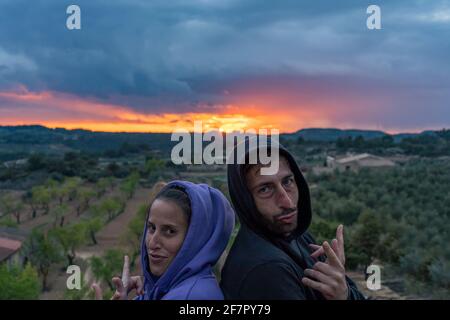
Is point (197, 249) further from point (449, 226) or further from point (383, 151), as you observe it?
point (383, 151)

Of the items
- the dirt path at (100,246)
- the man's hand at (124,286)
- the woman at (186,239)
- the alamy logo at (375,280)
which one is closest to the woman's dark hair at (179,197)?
the woman at (186,239)

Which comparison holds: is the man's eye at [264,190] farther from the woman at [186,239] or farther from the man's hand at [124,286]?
the man's hand at [124,286]

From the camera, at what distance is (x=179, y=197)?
1836 mm

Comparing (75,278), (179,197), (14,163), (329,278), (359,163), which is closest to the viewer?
(329,278)

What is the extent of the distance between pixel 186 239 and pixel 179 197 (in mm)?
144

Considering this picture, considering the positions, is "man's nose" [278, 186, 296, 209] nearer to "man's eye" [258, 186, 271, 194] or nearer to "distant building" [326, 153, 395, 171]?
"man's eye" [258, 186, 271, 194]

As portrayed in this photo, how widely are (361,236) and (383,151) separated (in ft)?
105

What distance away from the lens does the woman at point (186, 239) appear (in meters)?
1.77

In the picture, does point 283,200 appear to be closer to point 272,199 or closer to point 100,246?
point 272,199

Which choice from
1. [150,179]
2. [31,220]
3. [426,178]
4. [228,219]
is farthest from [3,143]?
[228,219]

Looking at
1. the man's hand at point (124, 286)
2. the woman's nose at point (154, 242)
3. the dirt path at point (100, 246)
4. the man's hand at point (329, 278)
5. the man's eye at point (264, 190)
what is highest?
the man's eye at point (264, 190)

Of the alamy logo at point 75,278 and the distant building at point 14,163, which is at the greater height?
the distant building at point 14,163

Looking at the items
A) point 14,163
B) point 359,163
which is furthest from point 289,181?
point 14,163
